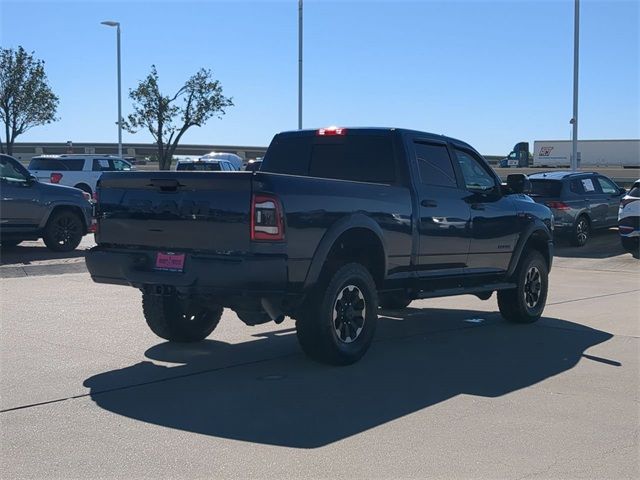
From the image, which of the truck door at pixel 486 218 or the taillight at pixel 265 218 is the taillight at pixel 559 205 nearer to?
the truck door at pixel 486 218

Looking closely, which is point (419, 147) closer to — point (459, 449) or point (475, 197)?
point (475, 197)

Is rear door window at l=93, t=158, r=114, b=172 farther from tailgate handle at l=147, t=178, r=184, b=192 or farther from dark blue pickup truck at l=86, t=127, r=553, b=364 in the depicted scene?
tailgate handle at l=147, t=178, r=184, b=192

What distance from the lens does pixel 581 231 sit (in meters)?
19.5

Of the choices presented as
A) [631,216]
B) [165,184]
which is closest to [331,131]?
[165,184]

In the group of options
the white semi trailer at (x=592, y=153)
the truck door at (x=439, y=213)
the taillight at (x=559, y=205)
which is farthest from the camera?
the white semi trailer at (x=592, y=153)

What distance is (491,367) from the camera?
7387 mm

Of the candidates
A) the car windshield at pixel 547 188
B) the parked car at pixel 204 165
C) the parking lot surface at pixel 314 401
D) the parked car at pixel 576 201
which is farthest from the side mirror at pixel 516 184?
the parked car at pixel 204 165

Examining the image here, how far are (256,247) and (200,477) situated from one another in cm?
219

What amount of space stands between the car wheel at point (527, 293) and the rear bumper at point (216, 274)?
4075mm

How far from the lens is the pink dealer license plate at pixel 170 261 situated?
21.7 ft

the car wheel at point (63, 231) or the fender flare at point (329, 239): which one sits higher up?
the fender flare at point (329, 239)

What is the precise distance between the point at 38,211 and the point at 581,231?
40.1 ft

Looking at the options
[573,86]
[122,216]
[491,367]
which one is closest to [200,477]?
[122,216]

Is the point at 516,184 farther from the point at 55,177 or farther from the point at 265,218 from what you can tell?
the point at 55,177
